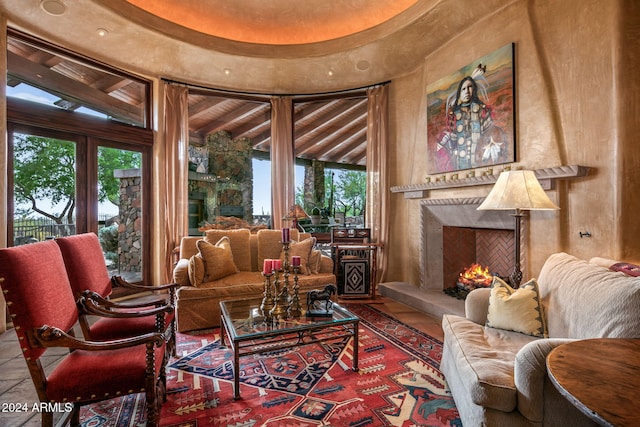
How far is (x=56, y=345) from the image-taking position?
52.9 inches

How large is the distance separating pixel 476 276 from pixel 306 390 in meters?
2.68

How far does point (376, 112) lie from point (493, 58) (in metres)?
1.87

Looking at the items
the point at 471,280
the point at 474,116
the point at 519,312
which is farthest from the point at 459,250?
the point at 519,312

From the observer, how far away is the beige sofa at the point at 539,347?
1.33m

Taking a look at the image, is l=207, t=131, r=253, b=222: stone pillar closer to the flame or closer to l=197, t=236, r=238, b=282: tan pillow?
l=197, t=236, r=238, b=282: tan pillow

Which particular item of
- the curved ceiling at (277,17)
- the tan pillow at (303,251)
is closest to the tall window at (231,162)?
the curved ceiling at (277,17)

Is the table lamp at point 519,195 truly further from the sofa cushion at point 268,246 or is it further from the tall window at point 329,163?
the tall window at point 329,163

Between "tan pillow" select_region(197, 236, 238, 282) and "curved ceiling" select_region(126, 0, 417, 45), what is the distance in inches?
117

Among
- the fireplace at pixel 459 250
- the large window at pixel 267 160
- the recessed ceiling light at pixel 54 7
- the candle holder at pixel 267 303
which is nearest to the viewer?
the candle holder at pixel 267 303

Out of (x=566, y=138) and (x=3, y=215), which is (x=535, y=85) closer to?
(x=566, y=138)

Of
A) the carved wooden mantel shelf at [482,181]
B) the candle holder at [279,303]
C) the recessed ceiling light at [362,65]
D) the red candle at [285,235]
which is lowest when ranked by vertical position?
the candle holder at [279,303]

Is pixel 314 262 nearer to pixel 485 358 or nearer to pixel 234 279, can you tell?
pixel 234 279

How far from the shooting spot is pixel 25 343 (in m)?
1.33

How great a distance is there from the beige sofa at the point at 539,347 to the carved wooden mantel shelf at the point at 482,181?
3.05ft
